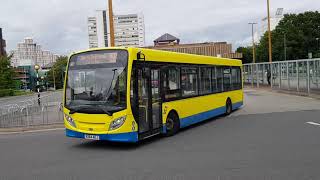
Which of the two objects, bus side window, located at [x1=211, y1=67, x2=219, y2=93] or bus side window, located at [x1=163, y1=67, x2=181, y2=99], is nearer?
bus side window, located at [x1=163, y1=67, x2=181, y2=99]

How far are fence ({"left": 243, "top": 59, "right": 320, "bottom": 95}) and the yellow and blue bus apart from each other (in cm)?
1633

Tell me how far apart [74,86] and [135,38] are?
15.8 meters

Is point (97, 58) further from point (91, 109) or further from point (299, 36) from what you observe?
point (299, 36)

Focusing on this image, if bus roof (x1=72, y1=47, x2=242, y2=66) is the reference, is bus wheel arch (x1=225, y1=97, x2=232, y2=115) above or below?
below

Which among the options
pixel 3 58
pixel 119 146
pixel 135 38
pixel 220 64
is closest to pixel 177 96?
pixel 119 146

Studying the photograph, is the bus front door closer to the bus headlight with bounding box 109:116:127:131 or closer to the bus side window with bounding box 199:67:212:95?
the bus headlight with bounding box 109:116:127:131

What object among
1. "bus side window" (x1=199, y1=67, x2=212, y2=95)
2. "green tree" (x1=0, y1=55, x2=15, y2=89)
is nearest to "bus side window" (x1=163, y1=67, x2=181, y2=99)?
"bus side window" (x1=199, y1=67, x2=212, y2=95)

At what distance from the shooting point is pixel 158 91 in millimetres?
11461

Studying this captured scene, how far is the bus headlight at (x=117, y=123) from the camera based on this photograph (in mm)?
9924

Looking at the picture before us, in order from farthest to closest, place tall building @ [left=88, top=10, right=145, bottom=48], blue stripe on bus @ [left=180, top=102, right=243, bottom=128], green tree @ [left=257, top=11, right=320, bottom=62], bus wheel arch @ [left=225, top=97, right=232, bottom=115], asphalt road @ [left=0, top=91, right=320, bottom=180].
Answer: green tree @ [left=257, top=11, right=320, bottom=62] → tall building @ [left=88, top=10, right=145, bottom=48] → bus wheel arch @ [left=225, top=97, right=232, bottom=115] → blue stripe on bus @ [left=180, top=102, right=243, bottom=128] → asphalt road @ [left=0, top=91, right=320, bottom=180]

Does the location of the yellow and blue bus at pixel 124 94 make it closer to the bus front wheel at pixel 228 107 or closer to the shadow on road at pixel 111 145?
the shadow on road at pixel 111 145

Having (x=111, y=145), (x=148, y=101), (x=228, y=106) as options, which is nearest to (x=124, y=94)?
(x=148, y=101)

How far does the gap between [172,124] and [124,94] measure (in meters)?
2.73

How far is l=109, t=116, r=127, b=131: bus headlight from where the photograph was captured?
992 centimetres
